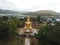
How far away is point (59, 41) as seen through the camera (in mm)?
6480

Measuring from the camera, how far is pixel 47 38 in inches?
269

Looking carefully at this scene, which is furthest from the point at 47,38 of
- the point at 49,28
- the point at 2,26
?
the point at 2,26

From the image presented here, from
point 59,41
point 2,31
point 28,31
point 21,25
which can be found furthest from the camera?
point 21,25

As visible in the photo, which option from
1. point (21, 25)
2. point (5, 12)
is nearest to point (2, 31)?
point (21, 25)

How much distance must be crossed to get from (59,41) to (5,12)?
1692cm

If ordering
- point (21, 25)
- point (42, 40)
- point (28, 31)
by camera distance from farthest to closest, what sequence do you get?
1. point (21, 25)
2. point (28, 31)
3. point (42, 40)

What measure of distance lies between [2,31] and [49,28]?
2144mm

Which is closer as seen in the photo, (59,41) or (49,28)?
(59,41)

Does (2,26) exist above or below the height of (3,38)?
above

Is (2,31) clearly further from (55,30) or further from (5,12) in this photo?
(5,12)

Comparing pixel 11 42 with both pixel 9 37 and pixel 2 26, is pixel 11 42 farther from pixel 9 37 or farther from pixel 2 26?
pixel 2 26

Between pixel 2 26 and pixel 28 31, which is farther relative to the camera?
pixel 28 31

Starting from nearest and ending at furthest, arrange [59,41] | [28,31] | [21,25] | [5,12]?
1. [59,41]
2. [28,31]
3. [21,25]
4. [5,12]

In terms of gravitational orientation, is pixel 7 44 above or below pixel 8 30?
below
